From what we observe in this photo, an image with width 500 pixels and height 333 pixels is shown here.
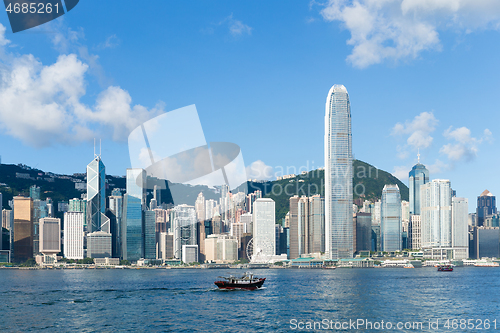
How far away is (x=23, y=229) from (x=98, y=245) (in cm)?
2581

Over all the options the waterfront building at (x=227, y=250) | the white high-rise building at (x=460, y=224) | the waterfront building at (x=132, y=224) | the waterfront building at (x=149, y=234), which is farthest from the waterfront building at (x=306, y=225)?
the waterfront building at (x=132, y=224)

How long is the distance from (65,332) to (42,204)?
175 m

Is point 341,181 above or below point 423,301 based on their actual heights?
above

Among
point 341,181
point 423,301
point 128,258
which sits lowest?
point 128,258

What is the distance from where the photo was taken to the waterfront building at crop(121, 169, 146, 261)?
195 m

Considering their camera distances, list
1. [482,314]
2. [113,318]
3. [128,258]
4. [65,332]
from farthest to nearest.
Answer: [128,258] → [482,314] → [113,318] → [65,332]

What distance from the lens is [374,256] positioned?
188750mm

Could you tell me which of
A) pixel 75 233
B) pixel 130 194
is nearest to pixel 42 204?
pixel 75 233

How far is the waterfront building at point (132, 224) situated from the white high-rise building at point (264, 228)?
40841 mm

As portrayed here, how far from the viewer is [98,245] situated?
191 m

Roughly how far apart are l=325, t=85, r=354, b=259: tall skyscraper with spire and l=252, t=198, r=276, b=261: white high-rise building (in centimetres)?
2185

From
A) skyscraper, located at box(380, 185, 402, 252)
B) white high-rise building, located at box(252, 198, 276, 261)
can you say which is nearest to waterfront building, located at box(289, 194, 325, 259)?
white high-rise building, located at box(252, 198, 276, 261)

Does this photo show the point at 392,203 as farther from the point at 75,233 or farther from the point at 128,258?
the point at 75,233

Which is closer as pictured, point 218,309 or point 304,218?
point 218,309
